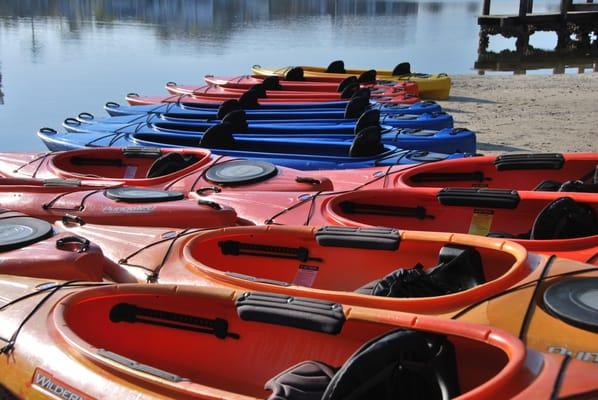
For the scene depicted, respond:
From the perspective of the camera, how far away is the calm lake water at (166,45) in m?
13.1

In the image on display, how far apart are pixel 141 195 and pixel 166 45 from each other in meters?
17.8

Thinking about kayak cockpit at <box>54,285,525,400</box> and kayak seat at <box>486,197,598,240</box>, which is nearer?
kayak cockpit at <box>54,285,525,400</box>

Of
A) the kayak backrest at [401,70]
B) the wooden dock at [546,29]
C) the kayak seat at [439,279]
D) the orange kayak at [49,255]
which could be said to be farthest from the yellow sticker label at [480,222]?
the wooden dock at [546,29]

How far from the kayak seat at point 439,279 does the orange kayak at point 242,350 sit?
1.34 ft

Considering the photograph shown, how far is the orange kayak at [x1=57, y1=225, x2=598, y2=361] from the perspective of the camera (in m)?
2.49

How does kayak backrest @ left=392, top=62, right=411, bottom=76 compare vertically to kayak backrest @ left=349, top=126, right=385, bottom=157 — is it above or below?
above

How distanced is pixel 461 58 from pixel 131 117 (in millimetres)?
13656

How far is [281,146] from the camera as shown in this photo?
21.3ft

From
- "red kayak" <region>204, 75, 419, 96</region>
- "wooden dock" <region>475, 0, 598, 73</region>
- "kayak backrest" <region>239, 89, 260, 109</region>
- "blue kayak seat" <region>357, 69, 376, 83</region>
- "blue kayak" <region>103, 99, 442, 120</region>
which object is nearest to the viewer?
"blue kayak" <region>103, 99, 442, 120</region>

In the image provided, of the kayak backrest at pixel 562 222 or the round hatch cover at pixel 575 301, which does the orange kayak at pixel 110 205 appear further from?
the round hatch cover at pixel 575 301

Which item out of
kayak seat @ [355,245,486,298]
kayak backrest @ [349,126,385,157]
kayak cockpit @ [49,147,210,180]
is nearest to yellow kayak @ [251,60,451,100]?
kayak backrest @ [349,126,385,157]

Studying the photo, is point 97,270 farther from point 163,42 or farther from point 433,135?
point 163,42

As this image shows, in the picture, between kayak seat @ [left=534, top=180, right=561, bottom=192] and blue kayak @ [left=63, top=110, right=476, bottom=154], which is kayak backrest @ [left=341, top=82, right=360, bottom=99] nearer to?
blue kayak @ [left=63, top=110, right=476, bottom=154]

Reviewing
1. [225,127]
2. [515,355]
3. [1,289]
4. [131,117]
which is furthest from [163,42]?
[515,355]
